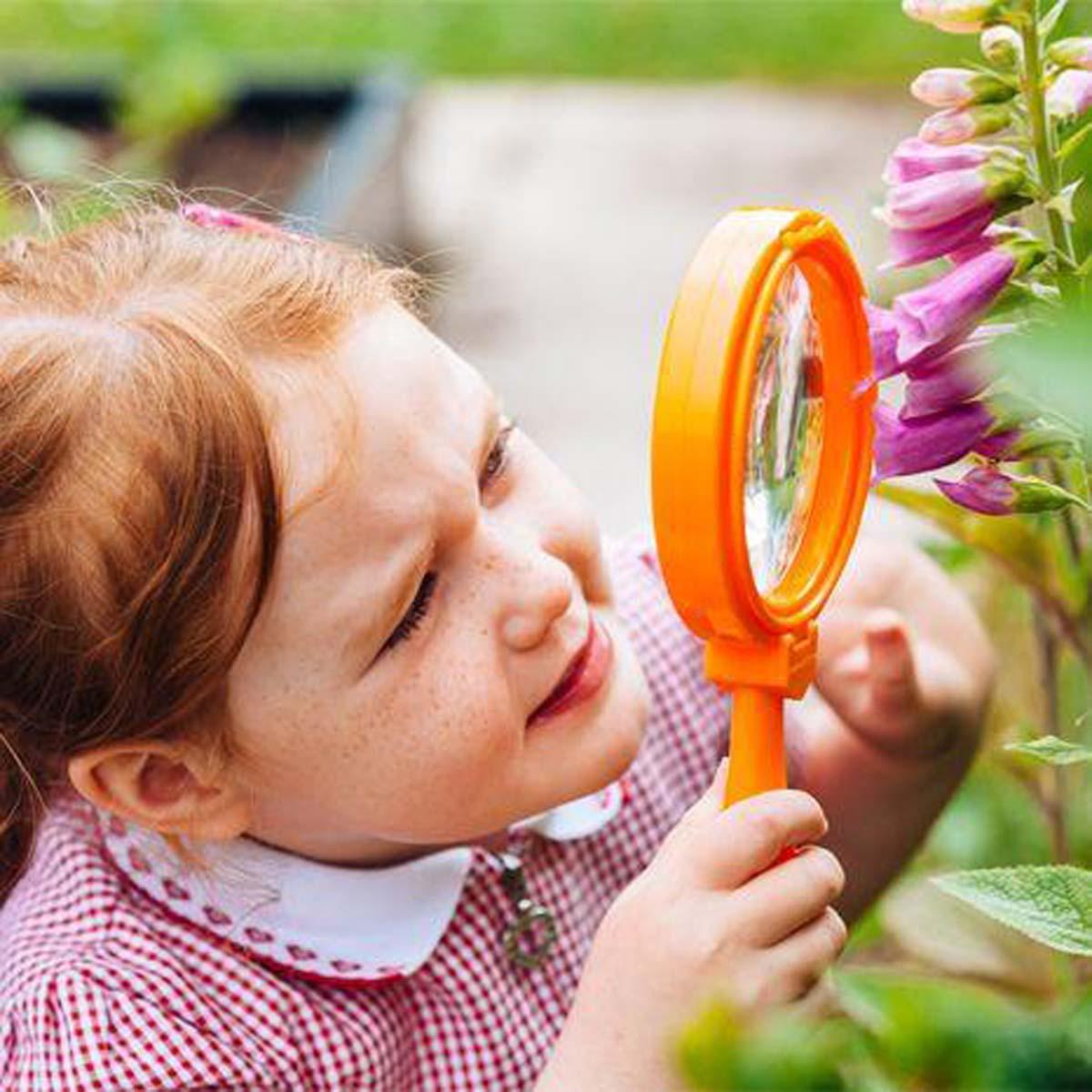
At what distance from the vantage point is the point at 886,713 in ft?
4.60

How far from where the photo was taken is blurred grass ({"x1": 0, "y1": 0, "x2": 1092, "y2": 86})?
4293mm

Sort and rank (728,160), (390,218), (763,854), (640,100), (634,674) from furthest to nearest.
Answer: (640,100) < (728,160) < (390,218) < (634,674) < (763,854)

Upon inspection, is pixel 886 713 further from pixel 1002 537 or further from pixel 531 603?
pixel 531 603

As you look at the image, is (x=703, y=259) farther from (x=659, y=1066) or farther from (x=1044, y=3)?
(x=659, y=1066)

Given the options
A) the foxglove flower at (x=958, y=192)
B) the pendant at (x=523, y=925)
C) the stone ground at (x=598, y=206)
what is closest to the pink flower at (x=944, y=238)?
the foxglove flower at (x=958, y=192)

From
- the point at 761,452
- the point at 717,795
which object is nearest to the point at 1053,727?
the point at 717,795

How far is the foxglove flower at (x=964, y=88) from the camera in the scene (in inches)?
34.1

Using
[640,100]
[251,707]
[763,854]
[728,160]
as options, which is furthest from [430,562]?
[640,100]

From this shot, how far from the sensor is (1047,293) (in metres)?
0.87

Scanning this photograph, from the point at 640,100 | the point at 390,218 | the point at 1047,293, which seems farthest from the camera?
the point at 640,100

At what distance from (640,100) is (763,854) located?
345 centimetres

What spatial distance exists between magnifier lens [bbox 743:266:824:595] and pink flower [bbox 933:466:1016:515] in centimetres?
8

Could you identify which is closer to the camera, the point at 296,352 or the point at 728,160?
the point at 296,352

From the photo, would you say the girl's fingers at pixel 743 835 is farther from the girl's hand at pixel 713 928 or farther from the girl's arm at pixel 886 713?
the girl's arm at pixel 886 713
